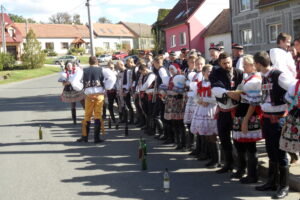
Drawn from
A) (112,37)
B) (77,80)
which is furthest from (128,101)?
(112,37)

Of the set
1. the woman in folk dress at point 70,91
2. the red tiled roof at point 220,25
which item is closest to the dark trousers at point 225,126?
the woman in folk dress at point 70,91

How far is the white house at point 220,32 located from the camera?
35.9m

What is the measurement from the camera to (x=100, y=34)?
85812mm

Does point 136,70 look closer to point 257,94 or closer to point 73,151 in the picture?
point 73,151

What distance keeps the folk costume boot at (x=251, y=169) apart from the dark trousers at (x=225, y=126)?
0.53 meters

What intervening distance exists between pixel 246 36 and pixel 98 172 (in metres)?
23.3

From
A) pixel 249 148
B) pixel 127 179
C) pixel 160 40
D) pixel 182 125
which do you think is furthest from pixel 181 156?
pixel 160 40

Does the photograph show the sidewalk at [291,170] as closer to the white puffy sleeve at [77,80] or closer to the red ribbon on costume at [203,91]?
the red ribbon on costume at [203,91]

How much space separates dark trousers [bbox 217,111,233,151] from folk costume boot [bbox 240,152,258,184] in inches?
20.7

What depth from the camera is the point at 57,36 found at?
260 ft

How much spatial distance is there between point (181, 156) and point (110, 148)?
6.34ft

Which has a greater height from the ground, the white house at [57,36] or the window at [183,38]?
the white house at [57,36]

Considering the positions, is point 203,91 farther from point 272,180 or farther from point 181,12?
point 181,12

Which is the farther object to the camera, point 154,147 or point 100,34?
point 100,34
